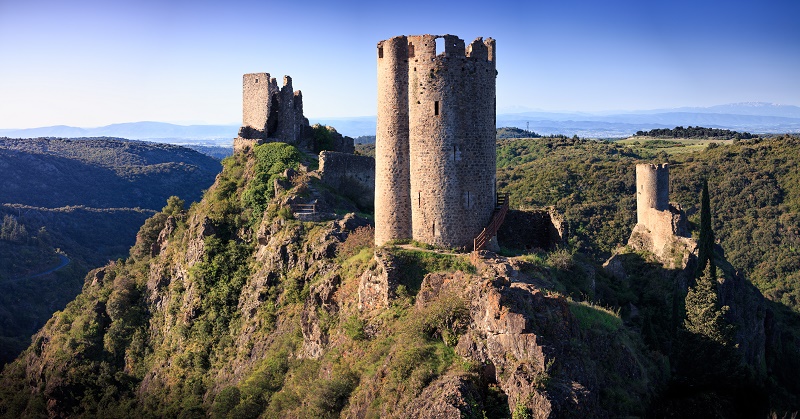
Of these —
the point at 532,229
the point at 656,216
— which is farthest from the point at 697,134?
the point at 532,229

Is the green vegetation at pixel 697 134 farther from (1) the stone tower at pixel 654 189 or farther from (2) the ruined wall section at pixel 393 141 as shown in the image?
(2) the ruined wall section at pixel 393 141

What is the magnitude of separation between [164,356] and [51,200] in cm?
9235

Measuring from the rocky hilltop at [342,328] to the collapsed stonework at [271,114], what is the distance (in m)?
2.64

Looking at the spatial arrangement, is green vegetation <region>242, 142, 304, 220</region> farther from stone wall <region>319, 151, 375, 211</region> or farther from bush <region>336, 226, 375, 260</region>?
bush <region>336, 226, 375, 260</region>

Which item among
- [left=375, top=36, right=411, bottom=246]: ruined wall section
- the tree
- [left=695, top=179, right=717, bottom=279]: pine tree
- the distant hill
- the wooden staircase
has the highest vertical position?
[left=375, top=36, right=411, bottom=246]: ruined wall section

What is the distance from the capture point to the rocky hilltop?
596 inches

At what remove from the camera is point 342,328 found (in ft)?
65.8

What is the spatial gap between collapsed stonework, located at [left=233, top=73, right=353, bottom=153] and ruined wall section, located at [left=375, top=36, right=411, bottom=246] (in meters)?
18.4

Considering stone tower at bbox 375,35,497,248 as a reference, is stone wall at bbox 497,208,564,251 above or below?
below

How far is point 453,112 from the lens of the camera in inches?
779

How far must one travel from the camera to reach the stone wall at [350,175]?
32.5m

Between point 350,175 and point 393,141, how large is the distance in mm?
13037

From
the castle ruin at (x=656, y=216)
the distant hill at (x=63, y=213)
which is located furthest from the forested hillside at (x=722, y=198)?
the distant hill at (x=63, y=213)

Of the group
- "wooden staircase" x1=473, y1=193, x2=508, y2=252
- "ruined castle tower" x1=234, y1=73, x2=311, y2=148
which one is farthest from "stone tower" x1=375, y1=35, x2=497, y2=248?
"ruined castle tower" x1=234, y1=73, x2=311, y2=148
